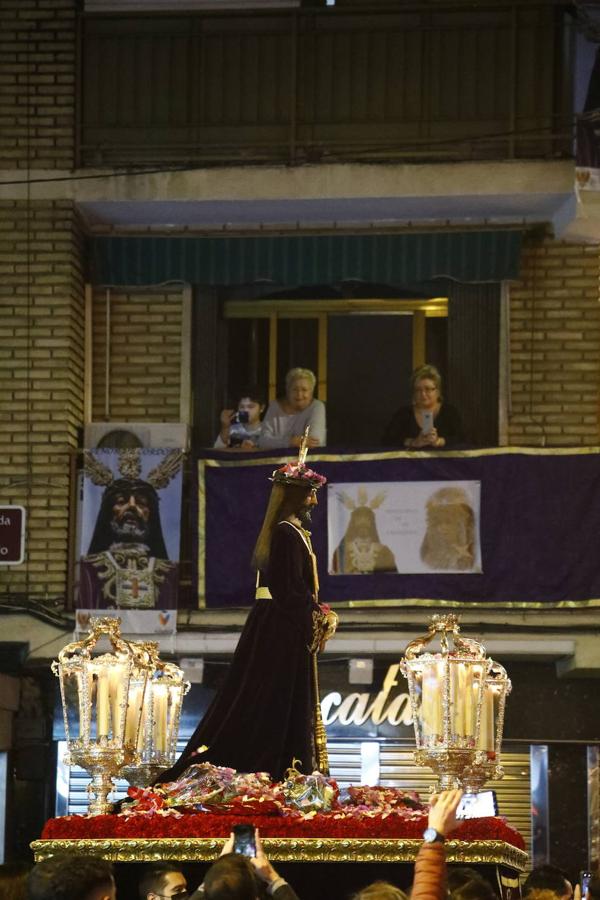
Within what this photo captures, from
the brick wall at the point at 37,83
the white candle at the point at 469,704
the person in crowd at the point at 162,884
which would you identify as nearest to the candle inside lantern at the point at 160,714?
the person in crowd at the point at 162,884

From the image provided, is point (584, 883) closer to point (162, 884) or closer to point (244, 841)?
point (162, 884)

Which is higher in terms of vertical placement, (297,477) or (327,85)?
(327,85)

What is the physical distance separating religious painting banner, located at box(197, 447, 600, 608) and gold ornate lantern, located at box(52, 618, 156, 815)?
6.41 meters

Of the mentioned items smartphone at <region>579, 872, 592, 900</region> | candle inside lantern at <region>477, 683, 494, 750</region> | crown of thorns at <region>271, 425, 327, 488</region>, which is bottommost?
smartphone at <region>579, 872, 592, 900</region>

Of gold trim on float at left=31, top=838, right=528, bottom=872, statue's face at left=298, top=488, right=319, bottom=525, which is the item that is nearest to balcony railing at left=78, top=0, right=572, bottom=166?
statue's face at left=298, top=488, right=319, bottom=525

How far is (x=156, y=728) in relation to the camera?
11023 mm

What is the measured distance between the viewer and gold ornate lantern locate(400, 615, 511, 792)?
32.5 ft

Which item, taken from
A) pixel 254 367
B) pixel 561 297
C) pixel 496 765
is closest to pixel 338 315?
pixel 254 367

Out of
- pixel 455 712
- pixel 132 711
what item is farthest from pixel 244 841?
pixel 132 711

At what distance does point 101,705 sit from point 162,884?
1.73 m

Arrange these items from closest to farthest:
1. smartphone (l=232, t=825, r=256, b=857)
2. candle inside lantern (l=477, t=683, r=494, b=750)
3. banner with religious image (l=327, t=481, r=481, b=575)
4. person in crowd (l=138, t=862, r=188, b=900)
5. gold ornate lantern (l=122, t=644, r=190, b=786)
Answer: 1. smartphone (l=232, t=825, r=256, b=857)
2. person in crowd (l=138, t=862, r=188, b=900)
3. candle inside lantern (l=477, t=683, r=494, b=750)
4. gold ornate lantern (l=122, t=644, r=190, b=786)
5. banner with religious image (l=327, t=481, r=481, b=575)

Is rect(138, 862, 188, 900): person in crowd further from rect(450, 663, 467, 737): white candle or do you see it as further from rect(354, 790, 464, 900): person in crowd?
rect(354, 790, 464, 900): person in crowd

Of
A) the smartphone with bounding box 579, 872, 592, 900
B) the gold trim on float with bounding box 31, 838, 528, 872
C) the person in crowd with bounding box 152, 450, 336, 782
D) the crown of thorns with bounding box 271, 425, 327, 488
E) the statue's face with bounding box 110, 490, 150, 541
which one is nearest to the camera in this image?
the smartphone with bounding box 579, 872, 592, 900

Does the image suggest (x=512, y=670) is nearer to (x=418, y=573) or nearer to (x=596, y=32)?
(x=418, y=573)
